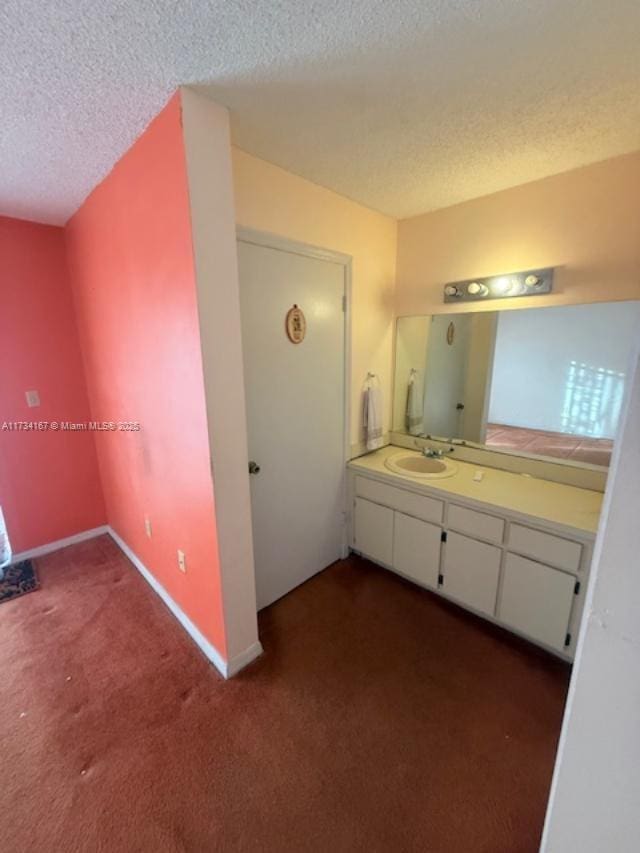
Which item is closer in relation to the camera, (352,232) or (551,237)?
(551,237)

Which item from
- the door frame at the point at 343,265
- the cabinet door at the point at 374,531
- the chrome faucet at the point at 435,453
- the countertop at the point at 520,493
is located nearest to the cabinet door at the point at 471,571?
the countertop at the point at 520,493

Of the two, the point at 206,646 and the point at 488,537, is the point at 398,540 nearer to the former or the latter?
the point at 488,537

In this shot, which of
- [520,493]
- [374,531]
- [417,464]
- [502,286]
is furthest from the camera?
[417,464]

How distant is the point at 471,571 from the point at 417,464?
2.56ft

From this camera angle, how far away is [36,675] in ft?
5.70

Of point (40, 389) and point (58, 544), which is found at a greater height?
point (40, 389)

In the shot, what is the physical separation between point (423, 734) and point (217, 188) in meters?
2.32

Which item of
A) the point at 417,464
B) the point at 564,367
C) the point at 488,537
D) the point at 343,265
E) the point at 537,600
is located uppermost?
the point at 343,265

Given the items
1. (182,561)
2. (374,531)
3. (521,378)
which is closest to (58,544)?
(182,561)

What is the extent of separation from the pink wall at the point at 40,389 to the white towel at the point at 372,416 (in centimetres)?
222

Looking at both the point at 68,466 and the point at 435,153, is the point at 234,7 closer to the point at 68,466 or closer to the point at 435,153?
the point at 435,153

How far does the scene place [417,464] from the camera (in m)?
2.51

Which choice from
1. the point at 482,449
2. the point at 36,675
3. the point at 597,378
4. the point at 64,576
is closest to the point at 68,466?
the point at 64,576

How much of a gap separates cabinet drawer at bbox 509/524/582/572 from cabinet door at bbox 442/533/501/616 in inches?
5.3
